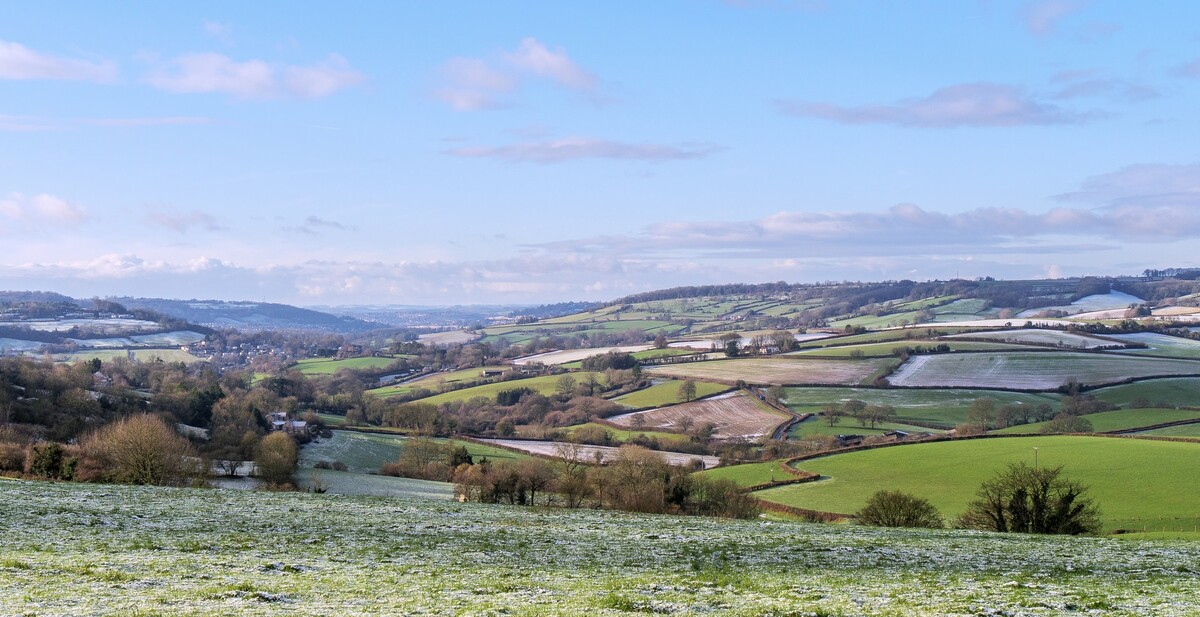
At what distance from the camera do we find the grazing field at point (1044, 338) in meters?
153

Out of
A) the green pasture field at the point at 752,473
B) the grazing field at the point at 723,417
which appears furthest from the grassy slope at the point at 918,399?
the green pasture field at the point at 752,473

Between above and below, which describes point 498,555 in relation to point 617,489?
above

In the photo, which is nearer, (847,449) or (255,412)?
(847,449)

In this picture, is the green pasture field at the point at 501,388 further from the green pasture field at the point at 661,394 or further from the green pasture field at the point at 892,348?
the green pasture field at the point at 892,348

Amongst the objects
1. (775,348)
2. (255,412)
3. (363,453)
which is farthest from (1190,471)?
(775,348)

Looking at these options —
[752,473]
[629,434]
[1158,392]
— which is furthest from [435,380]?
[1158,392]

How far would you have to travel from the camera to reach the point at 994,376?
13050 cm

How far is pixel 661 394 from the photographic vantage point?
134875mm

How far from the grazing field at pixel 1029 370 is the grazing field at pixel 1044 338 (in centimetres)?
1392

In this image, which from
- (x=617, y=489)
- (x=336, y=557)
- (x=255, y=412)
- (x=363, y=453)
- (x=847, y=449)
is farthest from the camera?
(x=255, y=412)

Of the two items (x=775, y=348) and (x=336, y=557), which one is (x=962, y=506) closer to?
(x=336, y=557)

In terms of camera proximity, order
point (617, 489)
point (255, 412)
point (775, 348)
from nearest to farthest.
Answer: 1. point (617, 489)
2. point (255, 412)
3. point (775, 348)

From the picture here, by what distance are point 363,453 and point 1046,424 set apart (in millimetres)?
80670

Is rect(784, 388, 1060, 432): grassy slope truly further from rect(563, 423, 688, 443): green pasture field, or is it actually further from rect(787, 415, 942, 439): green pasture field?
rect(563, 423, 688, 443): green pasture field
